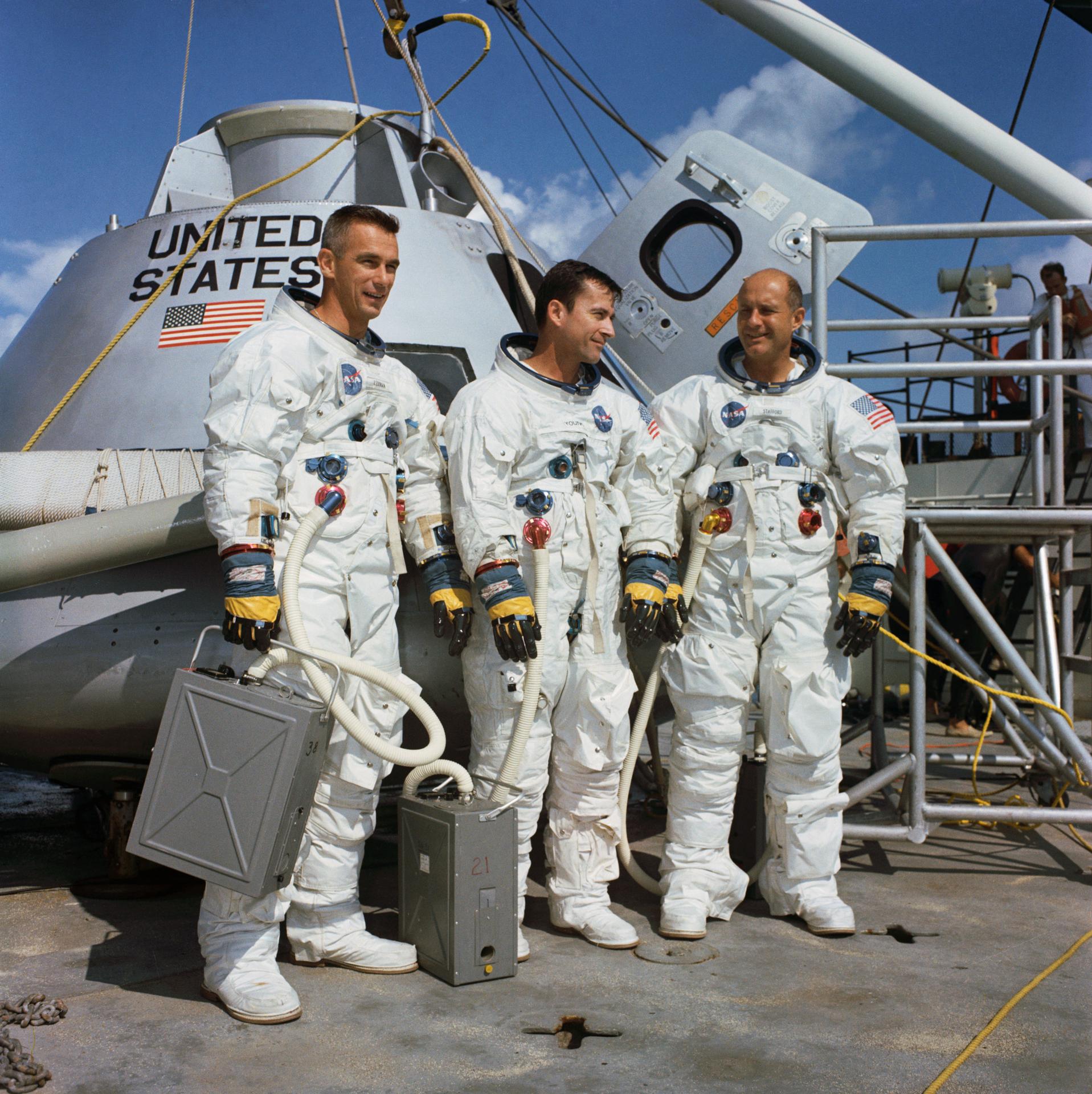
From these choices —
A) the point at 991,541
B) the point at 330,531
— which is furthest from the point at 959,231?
the point at 330,531

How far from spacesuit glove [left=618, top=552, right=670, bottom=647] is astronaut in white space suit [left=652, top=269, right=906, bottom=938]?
22cm

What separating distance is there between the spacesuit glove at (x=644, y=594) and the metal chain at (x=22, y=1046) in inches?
73.4

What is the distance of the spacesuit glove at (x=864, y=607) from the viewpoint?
11.3 feet

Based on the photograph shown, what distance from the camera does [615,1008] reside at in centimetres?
278

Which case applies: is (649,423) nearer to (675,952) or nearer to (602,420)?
(602,420)

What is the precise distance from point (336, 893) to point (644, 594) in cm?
127

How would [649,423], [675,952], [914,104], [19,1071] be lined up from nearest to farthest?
[19,1071] → [675,952] → [649,423] → [914,104]

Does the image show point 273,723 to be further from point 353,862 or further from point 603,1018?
point 603,1018

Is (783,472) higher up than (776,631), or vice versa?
(783,472)

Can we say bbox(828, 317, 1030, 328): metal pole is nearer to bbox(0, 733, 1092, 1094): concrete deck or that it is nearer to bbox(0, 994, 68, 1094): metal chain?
bbox(0, 733, 1092, 1094): concrete deck

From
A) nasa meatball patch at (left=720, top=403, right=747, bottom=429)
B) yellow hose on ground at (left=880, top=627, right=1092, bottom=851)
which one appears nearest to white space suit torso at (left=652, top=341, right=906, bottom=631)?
nasa meatball patch at (left=720, top=403, right=747, bottom=429)

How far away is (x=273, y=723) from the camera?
2.68m

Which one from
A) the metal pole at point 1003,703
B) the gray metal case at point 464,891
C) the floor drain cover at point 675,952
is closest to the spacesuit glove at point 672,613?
the gray metal case at point 464,891

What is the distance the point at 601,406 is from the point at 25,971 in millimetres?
2365
